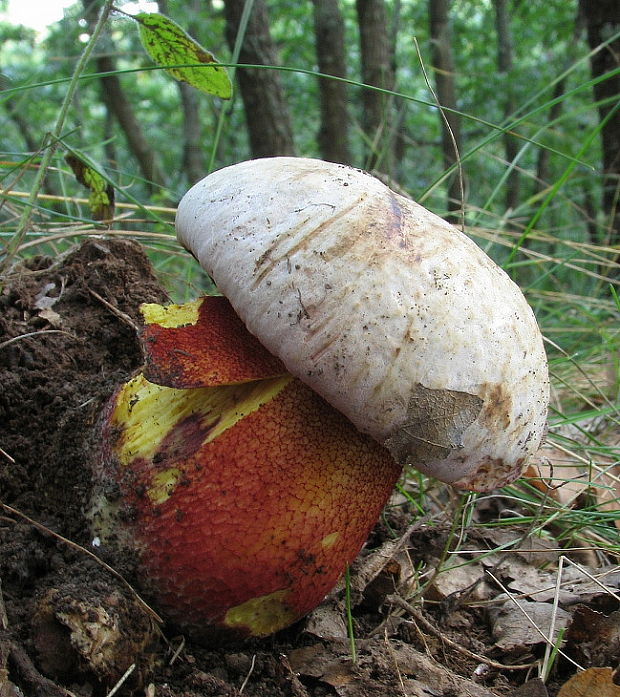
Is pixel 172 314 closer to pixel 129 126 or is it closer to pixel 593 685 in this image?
pixel 593 685

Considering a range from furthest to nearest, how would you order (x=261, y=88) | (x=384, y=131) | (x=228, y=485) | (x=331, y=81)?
(x=331, y=81)
(x=261, y=88)
(x=384, y=131)
(x=228, y=485)

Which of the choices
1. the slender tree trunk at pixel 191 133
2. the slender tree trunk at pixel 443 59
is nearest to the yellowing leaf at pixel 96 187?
the slender tree trunk at pixel 443 59

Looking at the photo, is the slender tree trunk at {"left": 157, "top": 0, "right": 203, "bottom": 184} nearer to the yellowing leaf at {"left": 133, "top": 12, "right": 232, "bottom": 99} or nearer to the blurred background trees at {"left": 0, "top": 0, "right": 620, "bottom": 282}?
the blurred background trees at {"left": 0, "top": 0, "right": 620, "bottom": 282}

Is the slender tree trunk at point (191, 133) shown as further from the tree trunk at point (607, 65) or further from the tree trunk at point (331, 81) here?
the tree trunk at point (607, 65)

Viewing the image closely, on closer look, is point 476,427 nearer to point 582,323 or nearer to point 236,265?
point 236,265

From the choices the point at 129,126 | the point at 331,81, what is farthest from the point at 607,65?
the point at 129,126

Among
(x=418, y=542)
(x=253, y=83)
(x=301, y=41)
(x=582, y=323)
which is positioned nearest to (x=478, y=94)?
(x=301, y=41)
